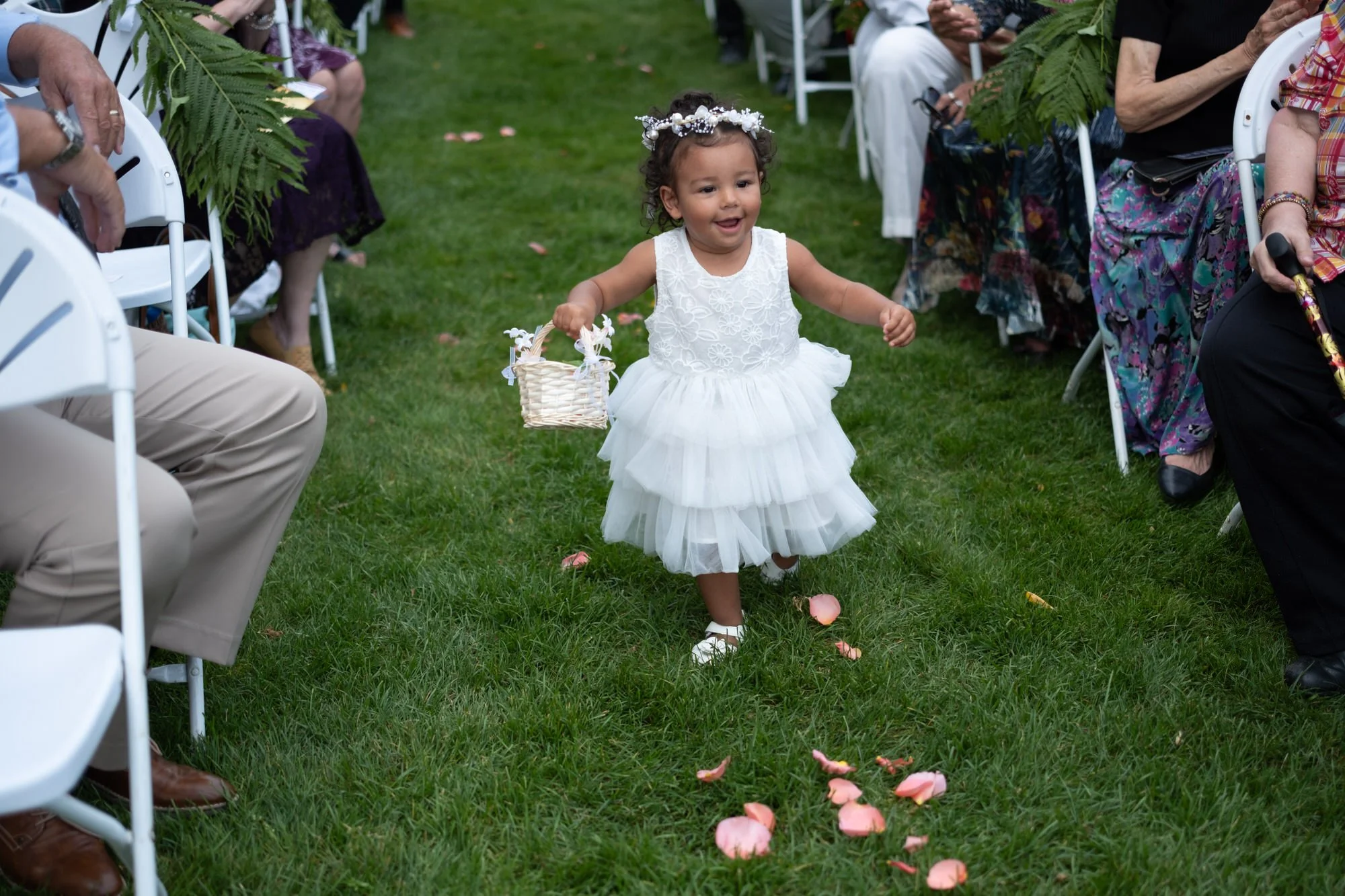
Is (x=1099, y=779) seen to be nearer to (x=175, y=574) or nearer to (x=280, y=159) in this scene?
(x=175, y=574)

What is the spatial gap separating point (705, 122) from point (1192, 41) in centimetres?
164

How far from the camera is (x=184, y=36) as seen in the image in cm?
296

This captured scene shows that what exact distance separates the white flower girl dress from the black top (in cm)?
148

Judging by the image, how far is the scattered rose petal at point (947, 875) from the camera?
194 centimetres

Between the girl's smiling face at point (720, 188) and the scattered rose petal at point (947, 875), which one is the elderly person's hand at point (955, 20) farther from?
the scattered rose petal at point (947, 875)

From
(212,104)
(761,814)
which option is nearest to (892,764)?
(761,814)

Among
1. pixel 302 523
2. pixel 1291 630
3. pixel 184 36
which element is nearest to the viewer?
pixel 1291 630

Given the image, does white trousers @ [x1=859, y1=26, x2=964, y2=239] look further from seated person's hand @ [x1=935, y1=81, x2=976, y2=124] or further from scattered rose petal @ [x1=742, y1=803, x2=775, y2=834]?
scattered rose petal @ [x1=742, y1=803, x2=775, y2=834]

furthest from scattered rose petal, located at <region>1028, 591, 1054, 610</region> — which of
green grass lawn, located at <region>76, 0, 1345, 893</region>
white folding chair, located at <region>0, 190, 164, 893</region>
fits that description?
white folding chair, located at <region>0, 190, 164, 893</region>

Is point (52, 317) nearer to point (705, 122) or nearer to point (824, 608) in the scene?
point (705, 122)

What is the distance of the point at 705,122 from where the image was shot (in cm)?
240

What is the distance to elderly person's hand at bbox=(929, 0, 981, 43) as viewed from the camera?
164 inches

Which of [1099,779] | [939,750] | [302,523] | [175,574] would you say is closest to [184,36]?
[302,523]

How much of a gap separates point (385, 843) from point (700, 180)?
4.58 feet
